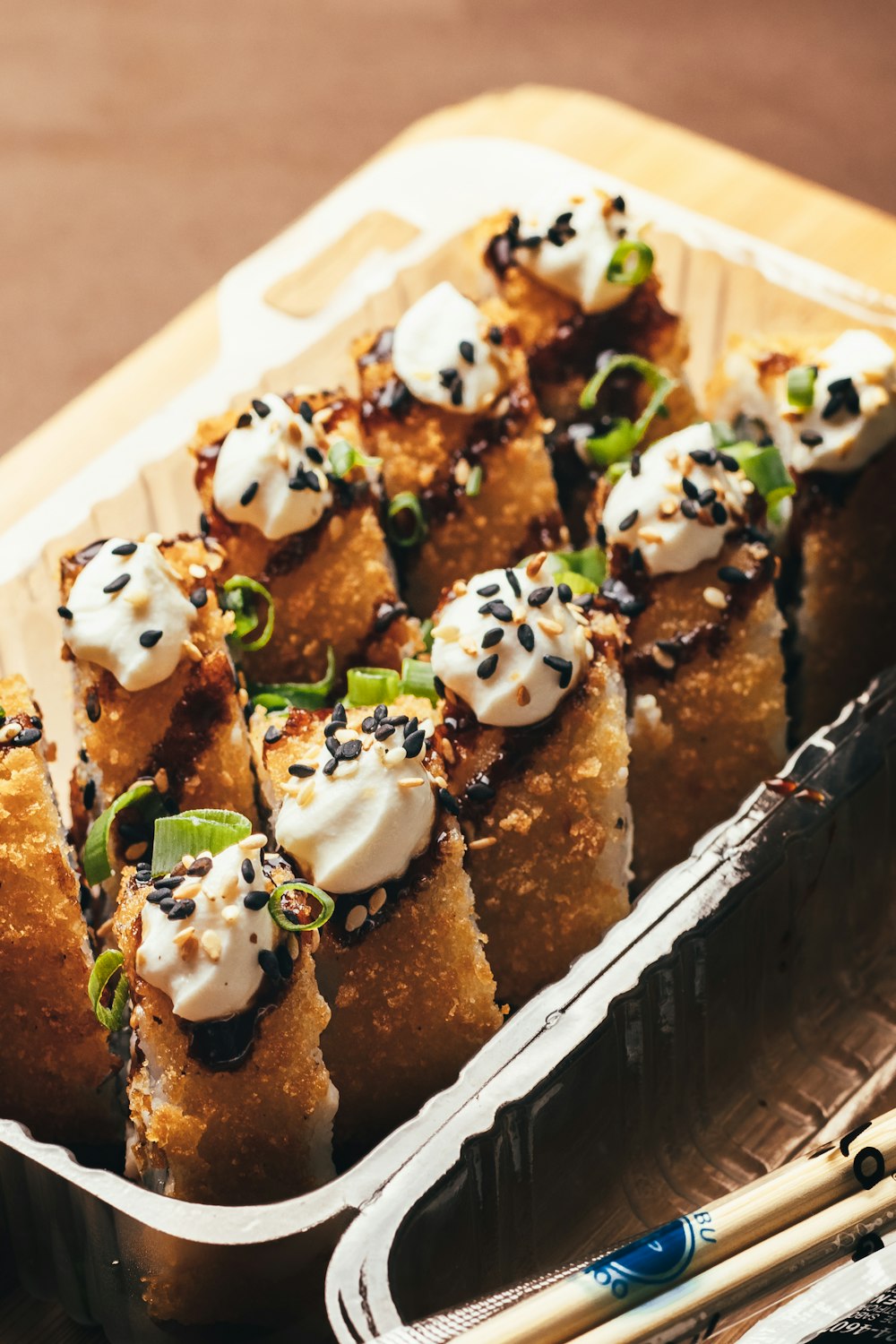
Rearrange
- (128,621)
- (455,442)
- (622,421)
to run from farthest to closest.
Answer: (622,421)
(455,442)
(128,621)

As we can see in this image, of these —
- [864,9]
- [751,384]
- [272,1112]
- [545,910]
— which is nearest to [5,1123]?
[272,1112]

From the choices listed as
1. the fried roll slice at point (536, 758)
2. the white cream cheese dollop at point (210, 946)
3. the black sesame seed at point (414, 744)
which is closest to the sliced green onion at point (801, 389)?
the fried roll slice at point (536, 758)

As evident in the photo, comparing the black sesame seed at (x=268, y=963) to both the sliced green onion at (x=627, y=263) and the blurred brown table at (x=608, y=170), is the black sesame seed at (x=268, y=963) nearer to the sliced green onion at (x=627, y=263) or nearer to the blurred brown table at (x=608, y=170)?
the sliced green onion at (x=627, y=263)

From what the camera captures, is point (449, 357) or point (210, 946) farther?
point (449, 357)

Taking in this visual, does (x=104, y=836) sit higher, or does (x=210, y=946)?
(x=210, y=946)

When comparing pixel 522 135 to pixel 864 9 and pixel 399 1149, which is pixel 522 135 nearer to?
pixel 864 9

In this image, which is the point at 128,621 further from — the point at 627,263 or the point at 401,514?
the point at 627,263

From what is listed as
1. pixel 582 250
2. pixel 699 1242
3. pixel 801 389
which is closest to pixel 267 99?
pixel 582 250
